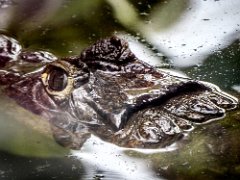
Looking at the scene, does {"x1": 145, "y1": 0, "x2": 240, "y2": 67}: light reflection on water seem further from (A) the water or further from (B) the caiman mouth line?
(B) the caiman mouth line

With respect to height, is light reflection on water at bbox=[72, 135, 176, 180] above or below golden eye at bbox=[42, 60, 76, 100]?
below

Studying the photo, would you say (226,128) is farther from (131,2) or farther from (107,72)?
(131,2)

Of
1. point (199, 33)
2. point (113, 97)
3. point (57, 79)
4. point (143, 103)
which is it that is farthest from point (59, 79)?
point (199, 33)

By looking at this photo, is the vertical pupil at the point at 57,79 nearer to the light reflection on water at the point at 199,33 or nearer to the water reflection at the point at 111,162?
the water reflection at the point at 111,162

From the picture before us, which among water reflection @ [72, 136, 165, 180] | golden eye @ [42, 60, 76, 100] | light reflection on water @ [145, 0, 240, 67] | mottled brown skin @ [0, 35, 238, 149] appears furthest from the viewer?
light reflection on water @ [145, 0, 240, 67]

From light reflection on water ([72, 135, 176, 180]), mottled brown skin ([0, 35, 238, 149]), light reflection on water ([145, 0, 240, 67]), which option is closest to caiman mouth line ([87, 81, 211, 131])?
mottled brown skin ([0, 35, 238, 149])
